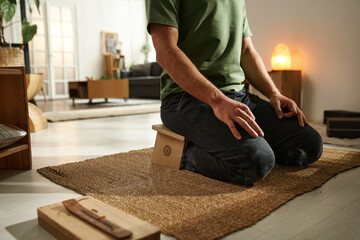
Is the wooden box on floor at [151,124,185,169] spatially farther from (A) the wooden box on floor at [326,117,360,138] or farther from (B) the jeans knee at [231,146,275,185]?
(A) the wooden box on floor at [326,117,360,138]

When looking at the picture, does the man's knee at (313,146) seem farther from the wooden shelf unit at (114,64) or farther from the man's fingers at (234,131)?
the wooden shelf unit at (114,64)

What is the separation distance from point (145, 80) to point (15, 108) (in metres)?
5.21

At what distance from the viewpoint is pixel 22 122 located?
142 centimetres

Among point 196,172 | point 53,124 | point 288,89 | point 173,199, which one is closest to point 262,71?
point 196,172

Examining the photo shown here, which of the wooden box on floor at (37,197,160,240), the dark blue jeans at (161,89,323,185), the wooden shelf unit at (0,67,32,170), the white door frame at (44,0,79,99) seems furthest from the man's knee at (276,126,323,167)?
the white door frame at (44,0,79,99)

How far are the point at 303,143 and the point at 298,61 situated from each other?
1820mm

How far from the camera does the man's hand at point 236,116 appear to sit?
105 centimetres

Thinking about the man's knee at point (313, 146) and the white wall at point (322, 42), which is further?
the white wall at point (322, 42)

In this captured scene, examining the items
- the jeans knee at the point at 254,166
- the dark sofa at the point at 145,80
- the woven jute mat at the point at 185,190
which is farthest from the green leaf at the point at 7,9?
the dark sofa at the point at 145,80

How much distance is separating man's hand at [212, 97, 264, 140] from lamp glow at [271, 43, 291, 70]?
2.01 m

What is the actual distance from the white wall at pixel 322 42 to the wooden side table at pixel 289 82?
101mm

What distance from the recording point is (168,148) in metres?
1.39

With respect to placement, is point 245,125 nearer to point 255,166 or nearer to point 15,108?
point 255,166

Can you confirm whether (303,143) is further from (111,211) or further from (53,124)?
(53,124)
